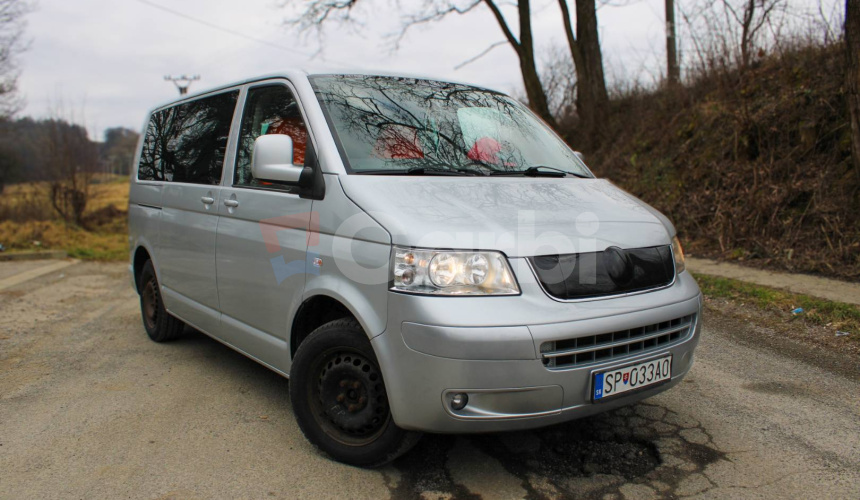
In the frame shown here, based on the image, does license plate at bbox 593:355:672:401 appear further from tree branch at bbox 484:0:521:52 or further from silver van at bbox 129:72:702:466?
tree branch at bbox 484:0:521:52

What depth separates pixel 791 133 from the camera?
8.39 metres

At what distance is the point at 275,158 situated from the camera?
3.10 m

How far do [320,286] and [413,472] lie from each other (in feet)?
3.11

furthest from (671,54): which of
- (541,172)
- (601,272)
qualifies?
(601,272)

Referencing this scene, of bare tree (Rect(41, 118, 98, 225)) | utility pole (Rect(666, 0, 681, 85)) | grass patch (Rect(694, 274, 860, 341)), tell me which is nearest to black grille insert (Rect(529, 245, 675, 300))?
grass patch (Rect(694, 274, 860, 341))

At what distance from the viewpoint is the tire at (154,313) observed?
16.8 ft

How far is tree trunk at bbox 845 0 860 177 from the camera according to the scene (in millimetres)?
6117

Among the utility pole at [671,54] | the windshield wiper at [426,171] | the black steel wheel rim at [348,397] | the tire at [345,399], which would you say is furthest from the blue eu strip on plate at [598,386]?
the utility pole at [671,54]

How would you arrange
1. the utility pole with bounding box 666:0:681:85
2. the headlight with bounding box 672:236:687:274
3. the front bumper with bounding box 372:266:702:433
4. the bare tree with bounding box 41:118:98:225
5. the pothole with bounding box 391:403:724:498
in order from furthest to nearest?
the bare tree with bounding box 41:118:98:225 < the utility pole with bounding box 666:0:681:85 < the headlight with bounding box 672:236:687:274 < the pothole with bounding box 391:403:724:498 < the front bumper with bounding box 372:266:702:433

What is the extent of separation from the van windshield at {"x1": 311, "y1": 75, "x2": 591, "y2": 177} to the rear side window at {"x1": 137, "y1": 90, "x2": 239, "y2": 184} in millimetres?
939

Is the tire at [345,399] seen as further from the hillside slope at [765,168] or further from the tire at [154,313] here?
the hillside slope at [765,168]

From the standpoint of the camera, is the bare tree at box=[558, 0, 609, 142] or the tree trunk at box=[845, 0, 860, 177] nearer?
the tree trunk at box=[845, 0, 860, 177]

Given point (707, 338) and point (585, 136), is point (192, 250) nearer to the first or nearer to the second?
point (707, 338)

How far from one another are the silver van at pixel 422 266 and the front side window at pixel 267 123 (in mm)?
13
